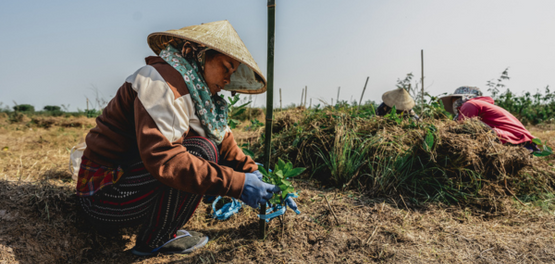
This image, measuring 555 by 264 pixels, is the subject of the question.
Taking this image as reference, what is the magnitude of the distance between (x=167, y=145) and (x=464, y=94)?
4.17 m

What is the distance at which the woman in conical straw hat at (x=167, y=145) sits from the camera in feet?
3.47

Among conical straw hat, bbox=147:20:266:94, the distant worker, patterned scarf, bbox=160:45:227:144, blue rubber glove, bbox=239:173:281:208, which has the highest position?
conical straw hat, bbox=147:20:266:94

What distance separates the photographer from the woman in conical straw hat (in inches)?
41.7

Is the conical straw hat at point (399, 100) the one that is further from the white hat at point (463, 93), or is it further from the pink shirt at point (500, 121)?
the pink shirt at point (500, 121)

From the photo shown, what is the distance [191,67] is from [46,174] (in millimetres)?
1645

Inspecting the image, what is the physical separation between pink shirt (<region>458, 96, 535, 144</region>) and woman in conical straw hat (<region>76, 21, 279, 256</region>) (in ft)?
8.18

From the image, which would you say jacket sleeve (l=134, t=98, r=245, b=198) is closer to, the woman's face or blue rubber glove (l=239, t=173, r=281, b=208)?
blue rubber glove (l=239, t=173, r=281, b=208)

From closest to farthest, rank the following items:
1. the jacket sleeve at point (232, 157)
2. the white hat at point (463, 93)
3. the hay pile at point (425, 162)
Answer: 1. the jacket sleeve at point (232, 157)
2. the hay pile at point (425, 162)
3. the white hat at point (463, 93)

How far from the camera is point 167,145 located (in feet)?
3.45

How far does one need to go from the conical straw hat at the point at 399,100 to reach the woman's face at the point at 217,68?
3.49 m

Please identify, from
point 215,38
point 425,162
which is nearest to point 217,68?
point 215,38

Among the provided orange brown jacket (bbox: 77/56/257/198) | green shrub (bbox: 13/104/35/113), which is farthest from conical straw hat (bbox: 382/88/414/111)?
green shrub (bbox: 13/104/35/113)

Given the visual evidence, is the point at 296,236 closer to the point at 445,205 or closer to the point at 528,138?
the point at 445,205

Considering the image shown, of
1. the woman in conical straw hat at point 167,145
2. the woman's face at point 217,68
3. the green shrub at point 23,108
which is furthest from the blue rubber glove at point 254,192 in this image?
the green shrub at point 23,108
